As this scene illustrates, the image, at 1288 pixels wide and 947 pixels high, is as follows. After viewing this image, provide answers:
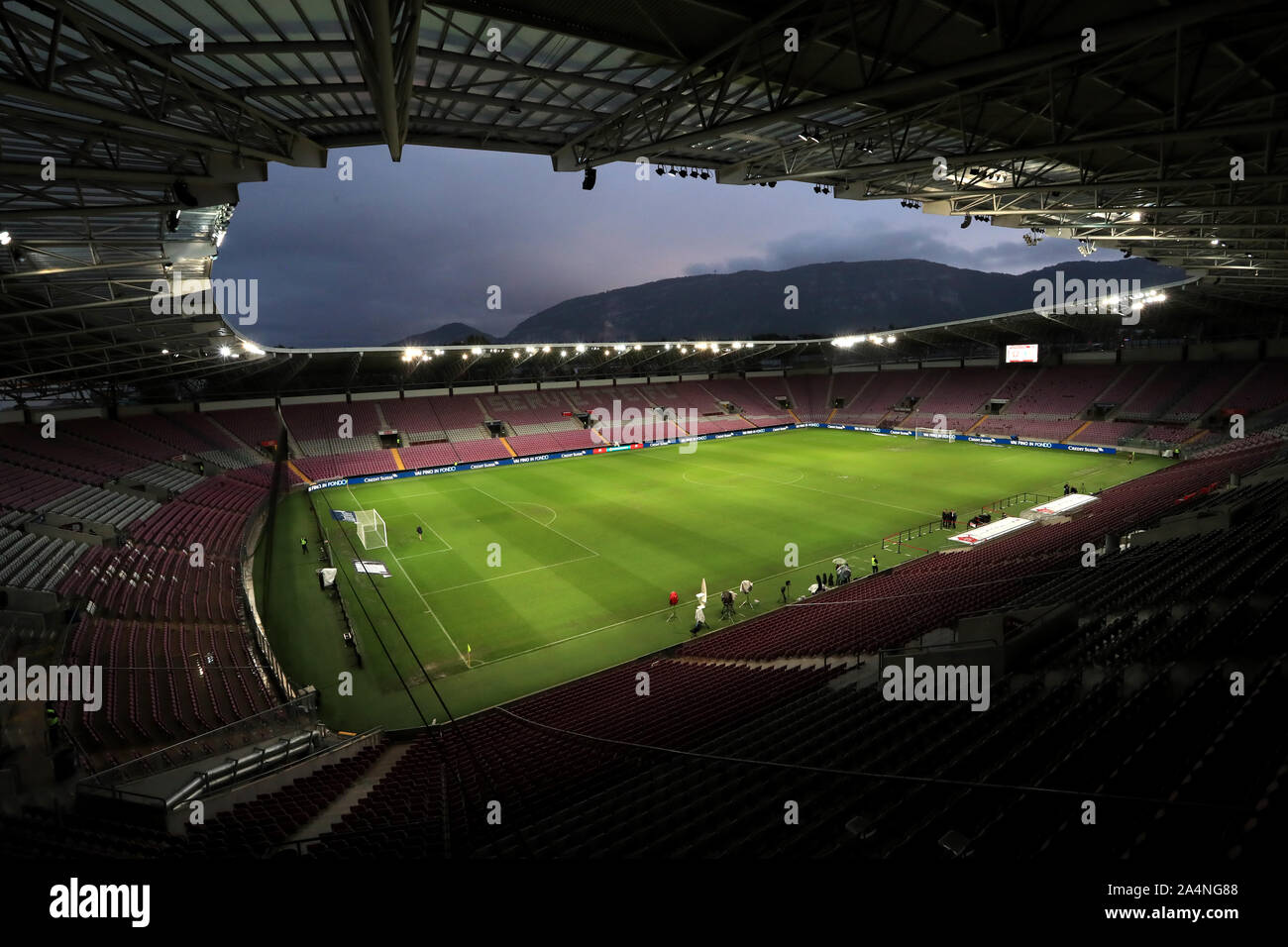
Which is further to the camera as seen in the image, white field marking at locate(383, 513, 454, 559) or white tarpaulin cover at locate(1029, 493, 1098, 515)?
white tarpaulin cover at locate(1029, 493, 1098, 515)

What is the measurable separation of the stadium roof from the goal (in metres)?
13.6

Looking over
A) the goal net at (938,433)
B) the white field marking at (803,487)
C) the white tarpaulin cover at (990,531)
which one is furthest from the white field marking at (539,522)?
the goal net at (938,433)

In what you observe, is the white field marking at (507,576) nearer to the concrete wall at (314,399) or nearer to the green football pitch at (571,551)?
the green football pitch at (571,551)

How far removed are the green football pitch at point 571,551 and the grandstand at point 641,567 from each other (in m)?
0.26

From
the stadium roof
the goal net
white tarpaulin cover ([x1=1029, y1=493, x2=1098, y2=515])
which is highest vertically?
the stadium roof

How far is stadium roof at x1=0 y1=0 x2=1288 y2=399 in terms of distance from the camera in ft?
25.8

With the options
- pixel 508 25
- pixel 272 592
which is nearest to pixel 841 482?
pixel 272 592

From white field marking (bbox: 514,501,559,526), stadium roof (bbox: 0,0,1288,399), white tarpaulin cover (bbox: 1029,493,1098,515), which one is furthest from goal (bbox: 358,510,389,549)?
white tarpaulin cover (bbox: 1029,493,1098,515)

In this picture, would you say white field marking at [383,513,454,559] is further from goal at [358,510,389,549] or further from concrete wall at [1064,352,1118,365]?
concrete wall at [1064,352,1118,365]

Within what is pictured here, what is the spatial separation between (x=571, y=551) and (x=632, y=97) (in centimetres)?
1816

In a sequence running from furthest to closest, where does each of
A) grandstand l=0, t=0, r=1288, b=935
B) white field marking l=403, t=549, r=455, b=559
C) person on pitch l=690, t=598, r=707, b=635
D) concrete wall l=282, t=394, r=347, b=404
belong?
concrete wall l=282, t=394, r=347, b=404
white field marking l=403, t=549, r=455, b=559
person on pitch l=690, t=598, r=707, b=635
grandstand l=0, t=0, r=1288, b=935

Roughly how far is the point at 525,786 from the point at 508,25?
11116mm
